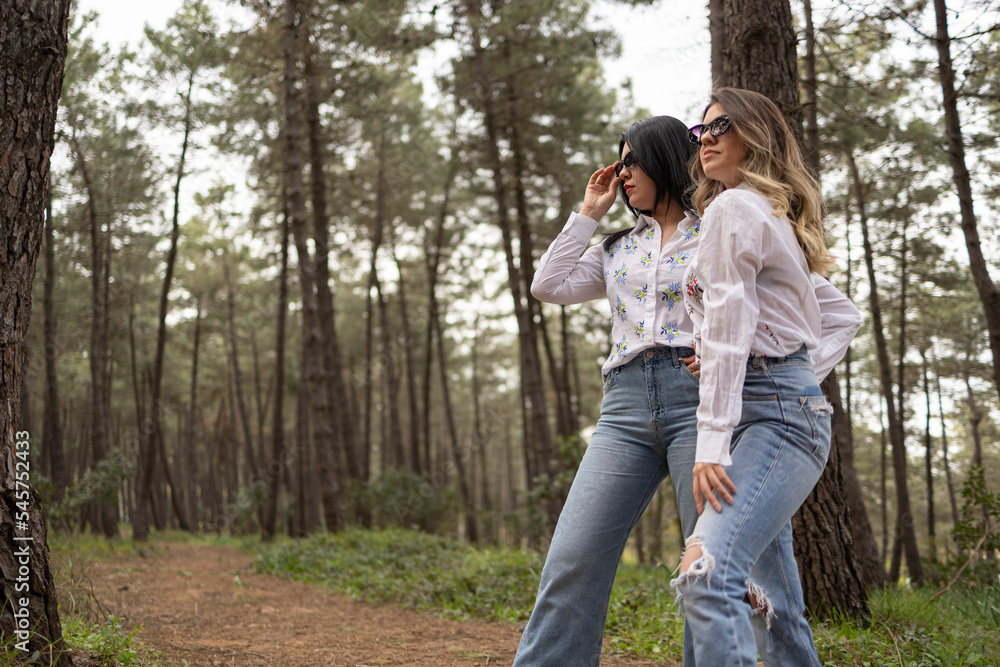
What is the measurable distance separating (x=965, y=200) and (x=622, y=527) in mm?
7506

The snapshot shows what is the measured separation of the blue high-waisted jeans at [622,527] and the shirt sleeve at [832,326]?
19.8 inches

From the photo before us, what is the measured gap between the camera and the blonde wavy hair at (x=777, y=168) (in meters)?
1.95

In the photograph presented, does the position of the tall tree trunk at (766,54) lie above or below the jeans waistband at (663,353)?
above

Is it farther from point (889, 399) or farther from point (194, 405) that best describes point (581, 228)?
point (194, 405)

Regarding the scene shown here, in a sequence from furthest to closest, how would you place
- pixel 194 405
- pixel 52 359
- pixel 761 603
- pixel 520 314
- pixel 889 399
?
pixel 194 405, pixel 889 399, pixel 52 359, pixel 520 314, pixel 761 603

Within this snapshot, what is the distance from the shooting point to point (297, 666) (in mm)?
3928

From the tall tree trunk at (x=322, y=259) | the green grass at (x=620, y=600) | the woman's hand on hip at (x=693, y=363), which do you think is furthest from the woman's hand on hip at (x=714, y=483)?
the tall tree trunk at (x=322, y=259)

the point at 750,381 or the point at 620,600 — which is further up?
the point at 750,381

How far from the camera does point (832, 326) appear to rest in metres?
2.30

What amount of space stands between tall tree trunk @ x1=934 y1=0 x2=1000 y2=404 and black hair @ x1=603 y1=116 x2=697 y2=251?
21.1 ft

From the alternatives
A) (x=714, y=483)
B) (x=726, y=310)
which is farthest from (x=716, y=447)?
(x=726, y=310)

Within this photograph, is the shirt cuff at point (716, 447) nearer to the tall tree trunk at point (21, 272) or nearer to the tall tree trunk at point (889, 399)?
the tall tree trunk at point (21, 272)

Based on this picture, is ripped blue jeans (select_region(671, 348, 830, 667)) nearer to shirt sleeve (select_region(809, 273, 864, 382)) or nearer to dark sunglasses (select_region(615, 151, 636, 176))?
shirt sleeve (select_region(809, 273, 864, 382))

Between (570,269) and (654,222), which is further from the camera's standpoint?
(570,269)
